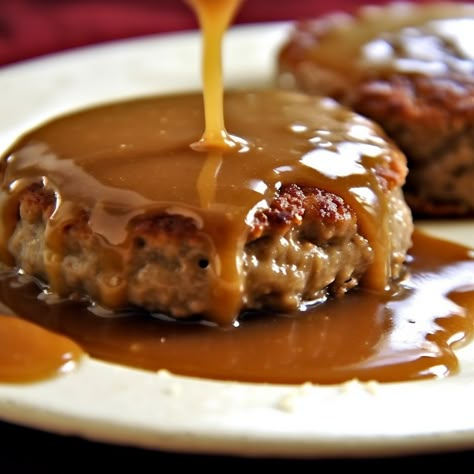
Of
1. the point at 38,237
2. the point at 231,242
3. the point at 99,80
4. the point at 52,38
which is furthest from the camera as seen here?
the point at 52,38

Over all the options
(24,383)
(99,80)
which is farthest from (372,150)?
(99,80)

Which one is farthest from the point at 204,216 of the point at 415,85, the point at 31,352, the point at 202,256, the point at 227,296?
the point at 415,85

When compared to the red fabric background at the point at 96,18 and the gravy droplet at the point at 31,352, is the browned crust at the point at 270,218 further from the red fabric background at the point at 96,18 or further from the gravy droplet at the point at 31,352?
the red fabric background at the point at 96,18

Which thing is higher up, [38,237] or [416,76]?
[416,76]

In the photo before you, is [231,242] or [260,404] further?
[231,242]

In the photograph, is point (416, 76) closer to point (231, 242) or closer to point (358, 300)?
point (358, 300)

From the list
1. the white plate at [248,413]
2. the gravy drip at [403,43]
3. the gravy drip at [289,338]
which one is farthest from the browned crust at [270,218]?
Answer: the gravy drip at [403,43]

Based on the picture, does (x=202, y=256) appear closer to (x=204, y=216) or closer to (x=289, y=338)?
(x=204, y=216)

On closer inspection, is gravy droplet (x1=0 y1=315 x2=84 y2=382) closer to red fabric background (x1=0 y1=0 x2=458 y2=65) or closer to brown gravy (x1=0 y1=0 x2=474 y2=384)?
brown gravy (x1=0 y1=0 x2=474 y2=384)
